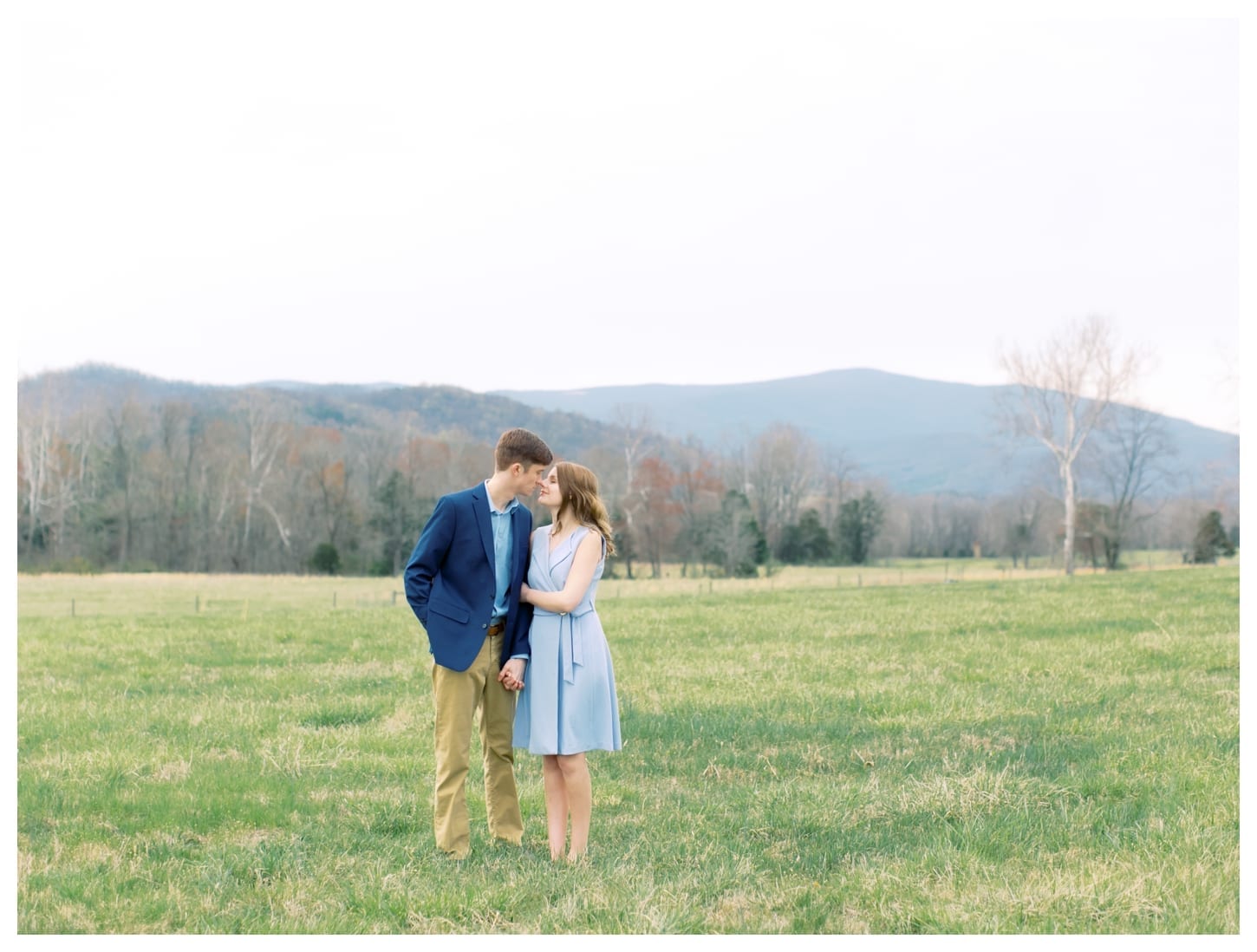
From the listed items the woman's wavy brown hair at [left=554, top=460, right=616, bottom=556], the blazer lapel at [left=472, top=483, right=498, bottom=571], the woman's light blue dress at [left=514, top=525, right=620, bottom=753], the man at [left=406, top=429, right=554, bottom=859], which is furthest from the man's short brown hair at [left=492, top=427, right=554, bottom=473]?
the woman's light blue dress at [left=514, top=525, right=620, bottom=753]

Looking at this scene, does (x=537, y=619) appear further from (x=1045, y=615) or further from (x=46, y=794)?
(x=1045, y=615)

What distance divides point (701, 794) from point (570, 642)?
237 centimetres

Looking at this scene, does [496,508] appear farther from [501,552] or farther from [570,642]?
[570,642]

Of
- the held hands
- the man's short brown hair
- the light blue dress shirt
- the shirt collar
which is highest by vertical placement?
the man's short brown hair

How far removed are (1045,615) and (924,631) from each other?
310 cm

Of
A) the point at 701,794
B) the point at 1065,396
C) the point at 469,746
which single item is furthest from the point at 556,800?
the point at 1065,396

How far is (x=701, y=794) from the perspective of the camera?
330 inches

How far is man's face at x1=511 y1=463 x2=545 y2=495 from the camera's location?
671cm

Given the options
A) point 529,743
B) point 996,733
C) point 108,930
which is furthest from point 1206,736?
point 108,930

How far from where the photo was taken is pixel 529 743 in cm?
666

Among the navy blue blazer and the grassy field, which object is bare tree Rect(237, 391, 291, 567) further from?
the navy blue blazer

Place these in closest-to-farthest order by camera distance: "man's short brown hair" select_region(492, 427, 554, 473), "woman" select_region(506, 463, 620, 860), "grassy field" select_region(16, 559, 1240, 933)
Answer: "grassy field" select_region(16, 559, 1240, 933), "woman" select_region(506, 463, 620, 860), "man's short brown hair" select_region(492, 427, 554, 473)

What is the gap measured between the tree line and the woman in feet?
192

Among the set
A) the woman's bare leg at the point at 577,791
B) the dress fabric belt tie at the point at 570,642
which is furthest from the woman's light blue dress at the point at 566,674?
the woman's bare leg at the point at 577,791
